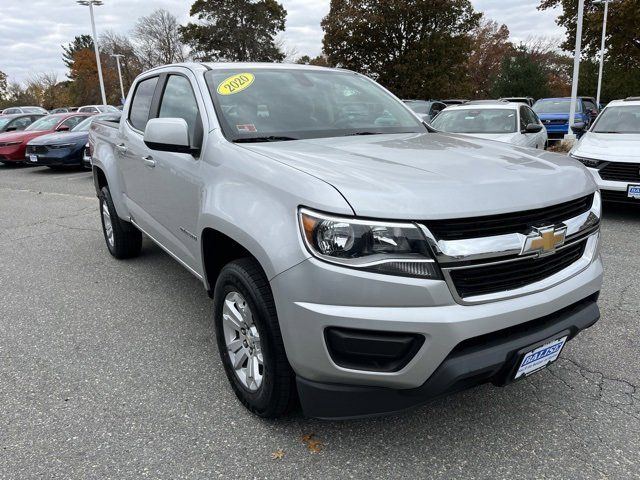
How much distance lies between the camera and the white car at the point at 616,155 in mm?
6160

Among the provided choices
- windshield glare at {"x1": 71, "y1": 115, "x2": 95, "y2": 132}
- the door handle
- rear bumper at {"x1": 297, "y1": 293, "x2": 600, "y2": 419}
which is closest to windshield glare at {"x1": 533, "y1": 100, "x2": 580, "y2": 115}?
windshield glare at {"x1": 71, "y1": 115, "x2": 95, "y2": 132}

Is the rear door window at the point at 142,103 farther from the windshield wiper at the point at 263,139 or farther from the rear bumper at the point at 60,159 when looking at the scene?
the rear bumper at the point at 60,159

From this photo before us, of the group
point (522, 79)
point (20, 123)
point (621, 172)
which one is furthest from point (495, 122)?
point (522, 79)

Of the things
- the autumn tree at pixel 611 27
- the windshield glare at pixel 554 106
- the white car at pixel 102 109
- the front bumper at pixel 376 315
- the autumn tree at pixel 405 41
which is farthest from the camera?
the autumn tree at pixel 405 41

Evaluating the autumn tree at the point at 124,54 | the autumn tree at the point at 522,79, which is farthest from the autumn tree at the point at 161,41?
the autumn tree at the point at 522,79

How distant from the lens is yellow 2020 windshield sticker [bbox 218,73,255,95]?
3125 millimetres

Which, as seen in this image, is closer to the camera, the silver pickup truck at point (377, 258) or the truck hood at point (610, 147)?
the silver pickup truck at point (377, 258)

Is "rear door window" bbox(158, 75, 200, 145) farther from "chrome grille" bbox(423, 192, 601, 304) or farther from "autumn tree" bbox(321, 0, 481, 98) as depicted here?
"autumn tree" bbox(321, 0, 481, 98)

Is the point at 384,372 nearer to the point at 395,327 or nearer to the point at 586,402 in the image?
the point at 395,327

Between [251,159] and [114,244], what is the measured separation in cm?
322

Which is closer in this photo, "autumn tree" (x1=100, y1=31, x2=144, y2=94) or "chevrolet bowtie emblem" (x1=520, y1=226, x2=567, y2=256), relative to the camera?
"chevrolet bowtie emblem" (x1=520, y1=226, x2=567, y2=256)

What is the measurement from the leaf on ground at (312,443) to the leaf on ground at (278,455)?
12 cm

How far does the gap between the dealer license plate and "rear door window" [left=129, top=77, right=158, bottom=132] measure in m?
3.20

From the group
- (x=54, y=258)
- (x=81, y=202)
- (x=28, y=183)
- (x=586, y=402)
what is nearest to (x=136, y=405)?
(x=586, y=402)
